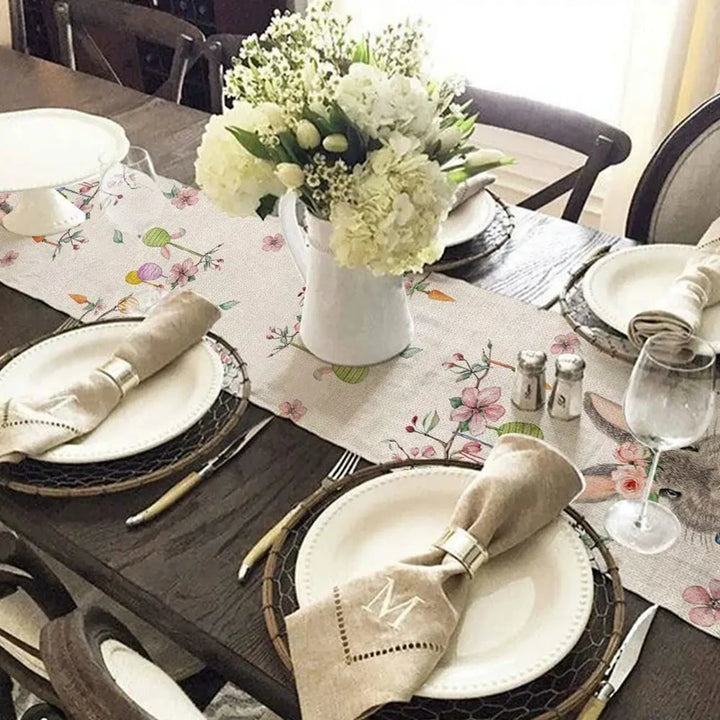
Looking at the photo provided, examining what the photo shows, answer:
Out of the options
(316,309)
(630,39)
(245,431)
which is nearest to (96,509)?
(245,431)

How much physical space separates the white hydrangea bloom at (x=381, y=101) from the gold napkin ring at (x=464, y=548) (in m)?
0.37

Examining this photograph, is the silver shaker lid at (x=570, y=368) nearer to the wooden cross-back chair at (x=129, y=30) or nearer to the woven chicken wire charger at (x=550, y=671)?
the woven chicken wire charger at (x=550, y=671)

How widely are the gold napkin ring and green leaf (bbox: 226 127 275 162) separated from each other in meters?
0.41

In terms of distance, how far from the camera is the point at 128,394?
1.05 metres

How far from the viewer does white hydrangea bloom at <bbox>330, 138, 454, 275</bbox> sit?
891 mm

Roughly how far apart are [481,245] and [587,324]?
0.23 metres

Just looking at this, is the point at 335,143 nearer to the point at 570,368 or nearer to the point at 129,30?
the point at 570,368

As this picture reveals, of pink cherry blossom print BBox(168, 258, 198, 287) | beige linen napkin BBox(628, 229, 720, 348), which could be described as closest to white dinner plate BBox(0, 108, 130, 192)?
pink cherry blossom print BBox(168, 258, 198, 287)

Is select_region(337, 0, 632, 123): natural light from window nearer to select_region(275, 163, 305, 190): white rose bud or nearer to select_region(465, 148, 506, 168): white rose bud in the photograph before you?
select_region(465, 148, 506, 168): white rose bud

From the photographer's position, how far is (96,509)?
93 centimetres

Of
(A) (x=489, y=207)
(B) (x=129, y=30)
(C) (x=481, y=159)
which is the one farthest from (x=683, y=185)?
(B) (x=129, y=30)

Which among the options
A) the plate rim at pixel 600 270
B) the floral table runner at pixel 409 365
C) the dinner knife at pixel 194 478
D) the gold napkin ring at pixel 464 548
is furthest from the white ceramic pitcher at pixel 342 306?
the gold napkin ring at pixel 464 548

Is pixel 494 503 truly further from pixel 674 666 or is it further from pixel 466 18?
pixel 466 18

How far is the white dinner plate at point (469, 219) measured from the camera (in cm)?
131
